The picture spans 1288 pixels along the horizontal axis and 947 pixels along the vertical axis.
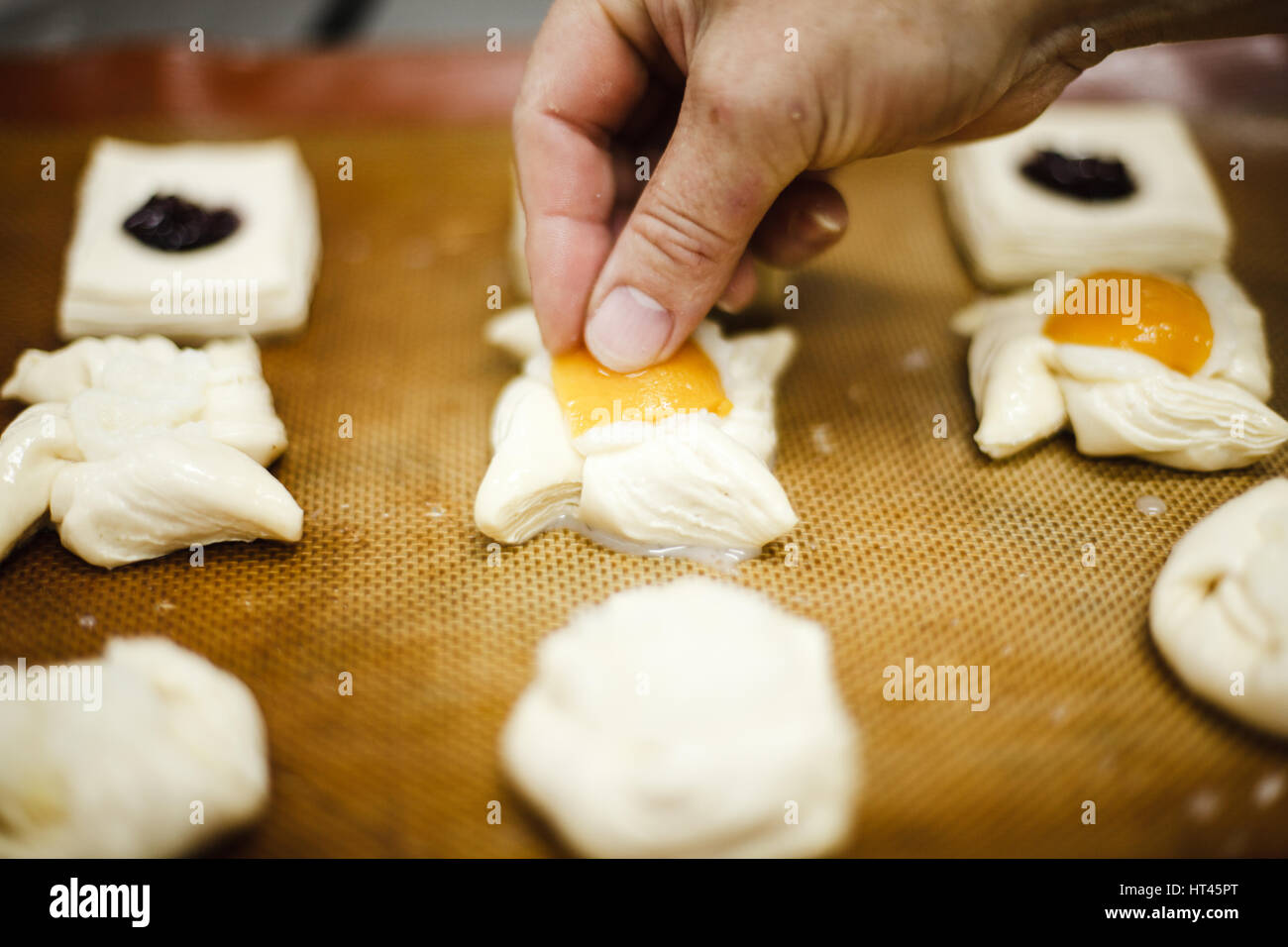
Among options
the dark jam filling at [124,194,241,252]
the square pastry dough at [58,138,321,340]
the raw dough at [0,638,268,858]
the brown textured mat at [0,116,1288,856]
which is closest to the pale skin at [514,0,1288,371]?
the brown textured mat at [0,116,1288,856]

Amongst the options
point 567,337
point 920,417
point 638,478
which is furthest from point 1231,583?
point 567,337

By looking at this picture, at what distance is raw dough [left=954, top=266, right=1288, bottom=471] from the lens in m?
1.96

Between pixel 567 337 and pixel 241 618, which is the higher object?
pixel 567 337

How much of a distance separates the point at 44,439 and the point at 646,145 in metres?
1.47

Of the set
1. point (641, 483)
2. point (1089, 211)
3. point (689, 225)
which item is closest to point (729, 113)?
point (689, 225)

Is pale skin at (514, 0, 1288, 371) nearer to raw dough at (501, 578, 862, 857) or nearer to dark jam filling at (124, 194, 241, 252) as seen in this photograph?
raw dough at (501, 578, 862, 857)

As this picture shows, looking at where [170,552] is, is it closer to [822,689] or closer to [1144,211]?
[822,689]

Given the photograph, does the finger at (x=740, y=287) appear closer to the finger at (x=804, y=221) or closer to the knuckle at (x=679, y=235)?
the finger at (x=804, y=221)

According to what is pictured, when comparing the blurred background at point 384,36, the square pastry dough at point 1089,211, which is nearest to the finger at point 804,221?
the square pastry dough at point 1089,211

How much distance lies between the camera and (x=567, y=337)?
1.99 meters

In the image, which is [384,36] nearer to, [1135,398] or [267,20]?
[267,20]

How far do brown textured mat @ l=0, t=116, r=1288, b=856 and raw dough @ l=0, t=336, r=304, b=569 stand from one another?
81 mm

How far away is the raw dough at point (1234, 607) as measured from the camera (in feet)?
5.17

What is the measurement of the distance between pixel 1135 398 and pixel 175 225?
7.39ft
